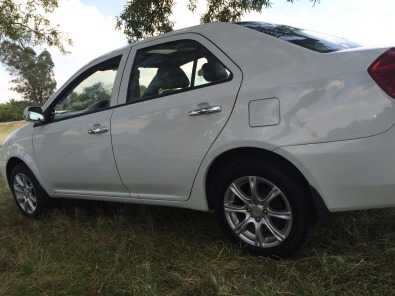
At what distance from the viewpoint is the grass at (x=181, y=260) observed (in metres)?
2.60

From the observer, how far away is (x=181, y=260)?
3.07 meters

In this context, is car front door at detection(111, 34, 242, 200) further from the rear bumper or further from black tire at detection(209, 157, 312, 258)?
A: the rear bumper

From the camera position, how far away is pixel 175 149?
10.3ft

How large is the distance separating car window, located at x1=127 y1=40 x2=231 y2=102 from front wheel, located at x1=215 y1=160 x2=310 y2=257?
677 millimetres

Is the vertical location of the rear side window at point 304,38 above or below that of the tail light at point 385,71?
above

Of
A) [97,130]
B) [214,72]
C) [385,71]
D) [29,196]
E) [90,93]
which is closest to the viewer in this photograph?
[385,71]

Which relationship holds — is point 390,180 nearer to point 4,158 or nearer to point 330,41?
point 330,41

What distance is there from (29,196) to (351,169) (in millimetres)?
3543

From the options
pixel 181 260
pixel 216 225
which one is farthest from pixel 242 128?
pixel 216 225

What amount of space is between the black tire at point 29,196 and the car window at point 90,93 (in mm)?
811

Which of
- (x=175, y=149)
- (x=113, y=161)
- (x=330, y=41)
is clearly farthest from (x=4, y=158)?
(x=330, y=41)

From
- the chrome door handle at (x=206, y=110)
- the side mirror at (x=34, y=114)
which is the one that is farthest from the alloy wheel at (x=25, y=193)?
the chrome door handle at (x=206, y=110)

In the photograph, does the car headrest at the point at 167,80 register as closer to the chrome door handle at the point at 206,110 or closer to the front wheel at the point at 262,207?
the chrome door handle at the point at 206,110

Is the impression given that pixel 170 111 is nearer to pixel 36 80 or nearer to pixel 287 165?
pixel 287 165
